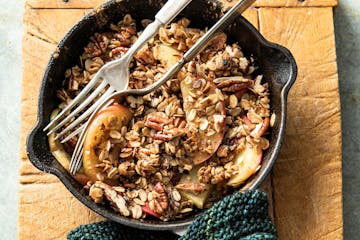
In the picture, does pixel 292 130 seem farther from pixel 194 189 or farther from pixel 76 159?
Result: pixel 76 159

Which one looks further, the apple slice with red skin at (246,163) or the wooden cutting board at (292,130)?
the wooden cutting board at (292,130)

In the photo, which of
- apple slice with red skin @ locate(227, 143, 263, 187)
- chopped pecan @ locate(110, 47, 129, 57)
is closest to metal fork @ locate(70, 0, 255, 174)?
chopped pecan @ locate(110, 47, 129, 57)

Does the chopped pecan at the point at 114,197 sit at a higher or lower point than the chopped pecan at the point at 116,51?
lower

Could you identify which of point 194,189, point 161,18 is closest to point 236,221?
point 194,189

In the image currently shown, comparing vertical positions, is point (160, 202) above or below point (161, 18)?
below

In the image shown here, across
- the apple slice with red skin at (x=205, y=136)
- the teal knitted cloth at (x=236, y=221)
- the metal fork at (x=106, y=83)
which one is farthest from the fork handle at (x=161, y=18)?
the teal knitted cloth at (x=236, y=221)

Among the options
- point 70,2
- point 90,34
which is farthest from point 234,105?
point 70,2

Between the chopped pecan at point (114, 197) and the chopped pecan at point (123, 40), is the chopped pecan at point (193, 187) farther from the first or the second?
the chopped pecan at point (123, 40)
